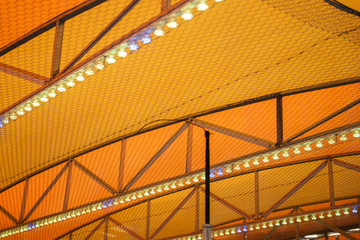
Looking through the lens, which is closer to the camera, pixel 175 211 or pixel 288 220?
pixel 288 220

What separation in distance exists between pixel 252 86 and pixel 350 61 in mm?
2428

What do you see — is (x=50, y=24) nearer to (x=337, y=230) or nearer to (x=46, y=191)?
(x=46, y=191)

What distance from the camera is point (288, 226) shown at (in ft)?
70.2

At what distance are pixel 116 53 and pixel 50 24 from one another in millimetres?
1926

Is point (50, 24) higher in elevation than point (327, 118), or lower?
higher

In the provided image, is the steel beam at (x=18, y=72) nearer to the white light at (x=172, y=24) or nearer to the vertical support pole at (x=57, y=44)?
the vertical support pole at (x=57, y=44)

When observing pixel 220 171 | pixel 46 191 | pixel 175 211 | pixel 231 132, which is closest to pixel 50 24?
pixel 231 132

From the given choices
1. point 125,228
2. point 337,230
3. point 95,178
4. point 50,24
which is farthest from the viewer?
point 125,228

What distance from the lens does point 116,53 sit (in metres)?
8.39

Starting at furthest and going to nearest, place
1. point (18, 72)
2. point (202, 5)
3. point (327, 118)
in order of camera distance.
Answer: point (327, 118)
point (18, 72)
point (202, 5)

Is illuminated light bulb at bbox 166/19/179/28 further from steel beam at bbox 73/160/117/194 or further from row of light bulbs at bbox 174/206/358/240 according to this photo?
row of light bulbs at bbox 174/206/358/240

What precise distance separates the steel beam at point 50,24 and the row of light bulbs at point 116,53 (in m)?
1.12

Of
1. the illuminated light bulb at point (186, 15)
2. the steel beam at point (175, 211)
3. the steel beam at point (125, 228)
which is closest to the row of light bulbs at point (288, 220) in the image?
the steel beam at point (175, 211)

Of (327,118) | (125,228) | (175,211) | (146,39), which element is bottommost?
(146,39)
